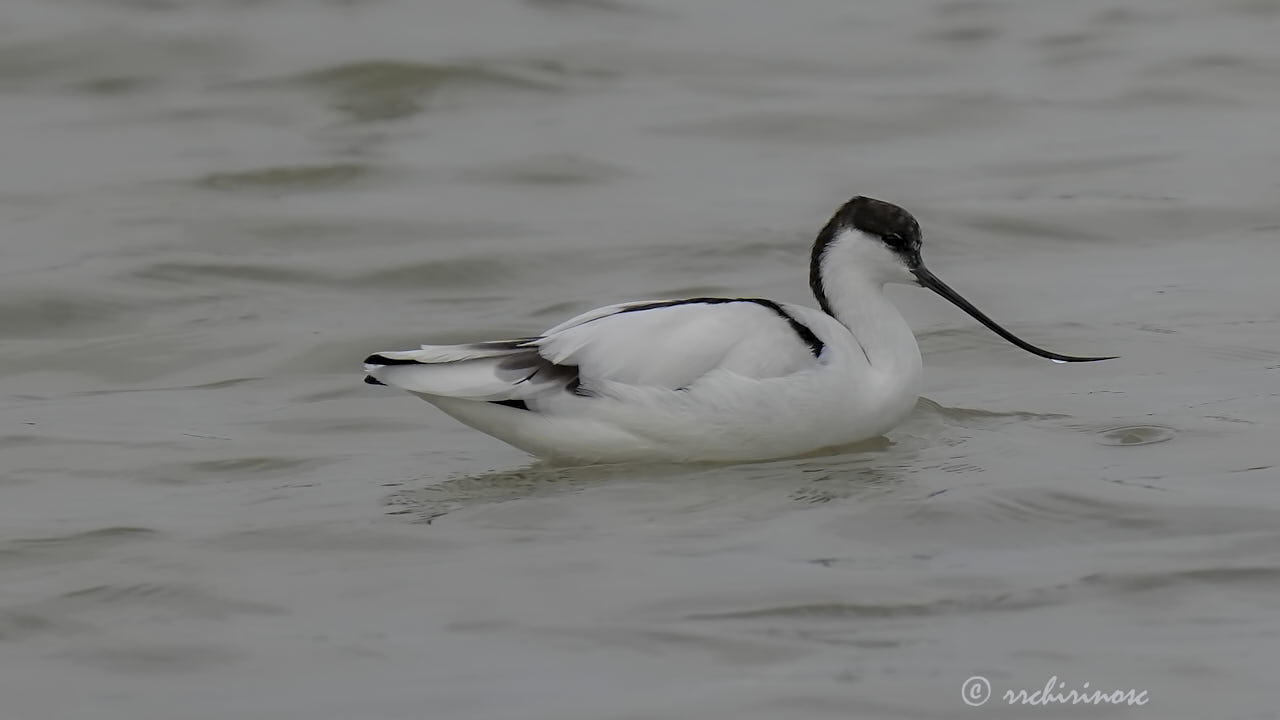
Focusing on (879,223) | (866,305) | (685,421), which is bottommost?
(685,421)

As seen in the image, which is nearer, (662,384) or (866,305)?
(662,384)

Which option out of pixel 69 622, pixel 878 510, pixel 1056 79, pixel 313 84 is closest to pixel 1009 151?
pixel 1056 79

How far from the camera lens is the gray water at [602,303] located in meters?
5.30

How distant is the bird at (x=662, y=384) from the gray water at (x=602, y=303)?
6.3 inches

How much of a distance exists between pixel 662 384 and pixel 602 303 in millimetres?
3367

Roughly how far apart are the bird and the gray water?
0.52 feet

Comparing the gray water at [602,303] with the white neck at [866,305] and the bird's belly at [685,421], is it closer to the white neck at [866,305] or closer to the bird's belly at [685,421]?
the bird's belly at [685,421]

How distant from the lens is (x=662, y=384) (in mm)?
7094

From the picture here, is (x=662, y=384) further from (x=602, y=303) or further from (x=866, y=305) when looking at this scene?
(x=602, y=303)

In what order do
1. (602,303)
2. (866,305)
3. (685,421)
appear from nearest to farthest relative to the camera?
(685,421), (866,305), (602,303)

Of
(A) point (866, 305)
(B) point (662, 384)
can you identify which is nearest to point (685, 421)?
(B) point (662, 384)

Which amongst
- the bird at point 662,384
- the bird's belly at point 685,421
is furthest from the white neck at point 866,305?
the bird's belly at point 685,421

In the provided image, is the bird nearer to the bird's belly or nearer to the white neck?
the bird's belly

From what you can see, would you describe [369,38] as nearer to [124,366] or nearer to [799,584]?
[124,366]
